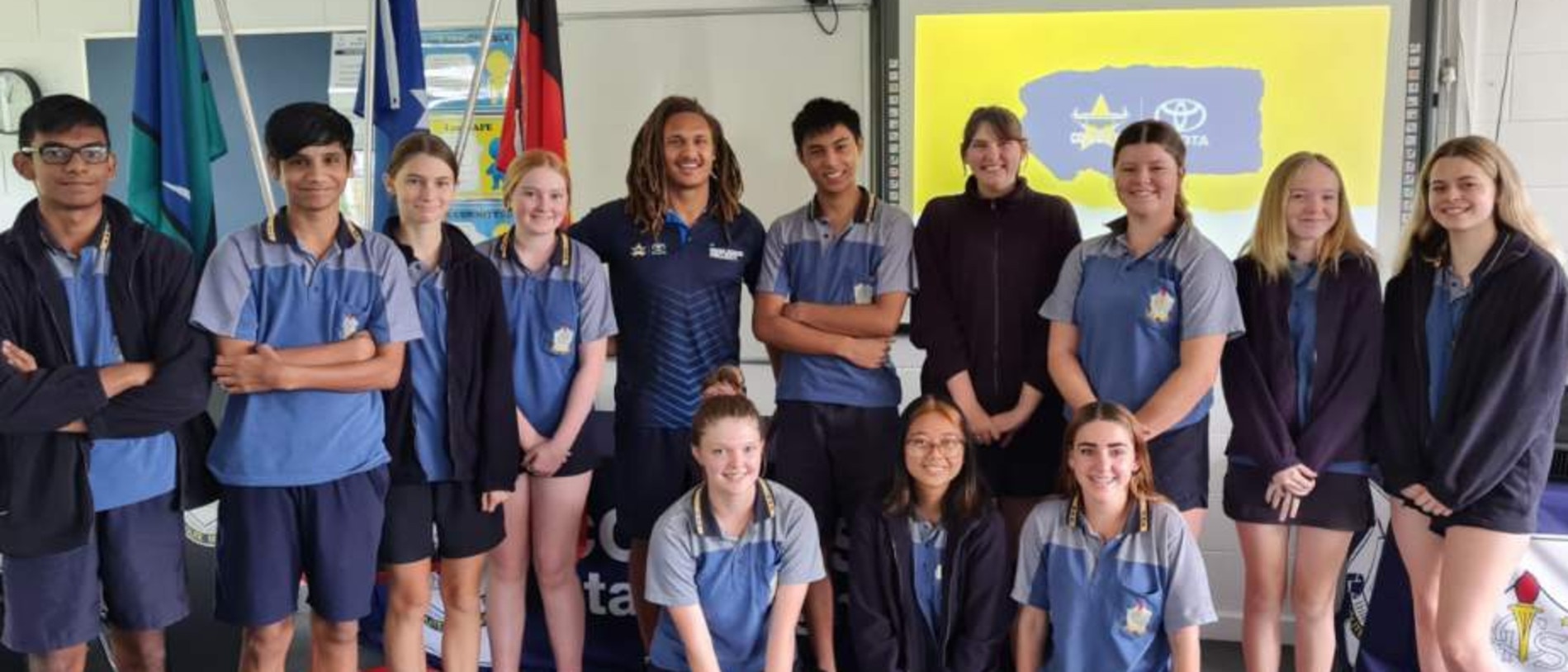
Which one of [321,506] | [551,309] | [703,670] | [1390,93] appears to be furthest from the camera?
[1390,93]

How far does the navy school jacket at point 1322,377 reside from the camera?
2221mm

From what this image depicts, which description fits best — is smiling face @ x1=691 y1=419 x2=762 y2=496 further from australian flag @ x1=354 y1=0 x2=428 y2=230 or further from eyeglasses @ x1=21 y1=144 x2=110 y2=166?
australian flag @ x1=354 y1=0 x2=428 y2=230

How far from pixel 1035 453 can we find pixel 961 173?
142cm

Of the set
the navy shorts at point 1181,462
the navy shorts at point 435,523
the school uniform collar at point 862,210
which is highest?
the school uniform collar at point 862,210

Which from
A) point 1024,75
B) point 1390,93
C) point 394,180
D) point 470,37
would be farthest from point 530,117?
point 1390,93

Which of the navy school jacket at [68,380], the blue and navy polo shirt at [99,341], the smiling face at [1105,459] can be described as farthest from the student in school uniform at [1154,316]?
the blue and navy polo shirt at [99,341]

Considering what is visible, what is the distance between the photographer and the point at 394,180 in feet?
7.36

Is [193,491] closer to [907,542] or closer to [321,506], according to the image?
[321,506]

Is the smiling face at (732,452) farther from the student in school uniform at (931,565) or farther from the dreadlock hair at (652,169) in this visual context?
the dreadlock hair at (652,169)

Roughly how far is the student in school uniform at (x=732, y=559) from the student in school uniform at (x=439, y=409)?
1.30 ft

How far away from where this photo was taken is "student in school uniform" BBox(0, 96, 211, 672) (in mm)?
1934

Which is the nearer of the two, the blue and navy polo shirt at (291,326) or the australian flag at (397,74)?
the blue and navy polo shirt at (291,326)

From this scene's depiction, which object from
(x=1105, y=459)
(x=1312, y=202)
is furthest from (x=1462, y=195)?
(x=1105, y=459)

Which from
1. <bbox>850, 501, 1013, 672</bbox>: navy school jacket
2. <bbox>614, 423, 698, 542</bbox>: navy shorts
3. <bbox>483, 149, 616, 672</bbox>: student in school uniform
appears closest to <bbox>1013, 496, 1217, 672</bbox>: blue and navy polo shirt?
<bbox>850, 501, 1013, 672</bbox>: navy school jacket
